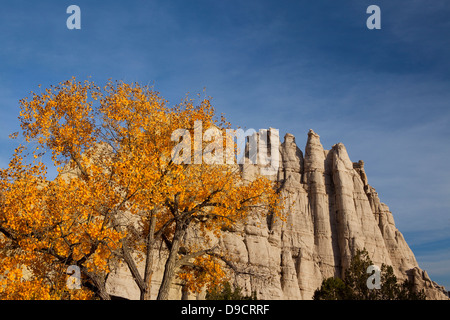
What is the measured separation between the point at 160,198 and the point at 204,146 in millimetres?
5474

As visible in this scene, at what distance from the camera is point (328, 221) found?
90812 mm

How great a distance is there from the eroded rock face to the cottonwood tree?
153 feet

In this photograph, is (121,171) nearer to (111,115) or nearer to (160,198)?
(160,198)

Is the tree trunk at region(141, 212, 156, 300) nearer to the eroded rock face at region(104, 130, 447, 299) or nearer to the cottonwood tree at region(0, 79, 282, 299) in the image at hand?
the cottonwood tree at region(0, 79, 282, 299)

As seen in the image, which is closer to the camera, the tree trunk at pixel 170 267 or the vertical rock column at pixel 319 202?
the tree trunk at pixel 170 267

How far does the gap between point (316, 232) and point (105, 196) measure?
246ft

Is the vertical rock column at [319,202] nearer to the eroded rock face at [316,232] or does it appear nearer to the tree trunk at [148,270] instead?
the eroded rock face at [316,232]

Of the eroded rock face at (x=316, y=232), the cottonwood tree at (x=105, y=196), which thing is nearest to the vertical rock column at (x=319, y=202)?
the eroded rock face at (x=316, y=232)

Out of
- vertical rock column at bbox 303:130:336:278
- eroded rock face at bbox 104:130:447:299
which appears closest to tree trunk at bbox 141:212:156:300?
eroded rock face at bbox 104:130:447:299

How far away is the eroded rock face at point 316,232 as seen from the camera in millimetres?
78375

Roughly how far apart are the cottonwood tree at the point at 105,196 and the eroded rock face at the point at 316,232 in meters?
46.7

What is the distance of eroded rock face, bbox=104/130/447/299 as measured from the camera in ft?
257
